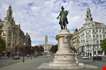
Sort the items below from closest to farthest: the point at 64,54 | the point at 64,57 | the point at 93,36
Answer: the point at 64,57 → the point at 64,54 → the point at 93,36

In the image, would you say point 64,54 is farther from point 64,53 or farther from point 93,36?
point 93,36

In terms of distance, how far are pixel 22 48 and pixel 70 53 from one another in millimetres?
149515

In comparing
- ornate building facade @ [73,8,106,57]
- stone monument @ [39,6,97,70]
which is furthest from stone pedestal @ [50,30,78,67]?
ornate building facade @ [73,8,106,57]

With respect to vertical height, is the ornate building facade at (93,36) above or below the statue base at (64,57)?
above

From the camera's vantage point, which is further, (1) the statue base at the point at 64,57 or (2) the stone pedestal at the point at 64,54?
(2) the stone pedestal at the point at 64,54

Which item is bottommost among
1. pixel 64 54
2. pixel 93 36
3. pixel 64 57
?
pixel 64 57

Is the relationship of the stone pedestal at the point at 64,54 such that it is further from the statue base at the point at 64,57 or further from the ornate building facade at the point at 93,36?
the ornate building facade at the point at 93,36

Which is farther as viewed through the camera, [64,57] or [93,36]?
[93,36]

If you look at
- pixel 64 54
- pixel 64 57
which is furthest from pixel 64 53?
pixel 64 57

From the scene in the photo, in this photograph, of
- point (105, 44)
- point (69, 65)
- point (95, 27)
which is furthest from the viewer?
point (95, 27)

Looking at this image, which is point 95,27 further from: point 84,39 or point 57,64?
point 57,64

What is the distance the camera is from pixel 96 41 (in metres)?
180

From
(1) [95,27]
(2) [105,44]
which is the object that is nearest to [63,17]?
(2) [105,44]

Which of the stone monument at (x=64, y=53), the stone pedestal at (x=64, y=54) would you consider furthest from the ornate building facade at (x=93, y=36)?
the stone pedestal at (x=64, y=54)
